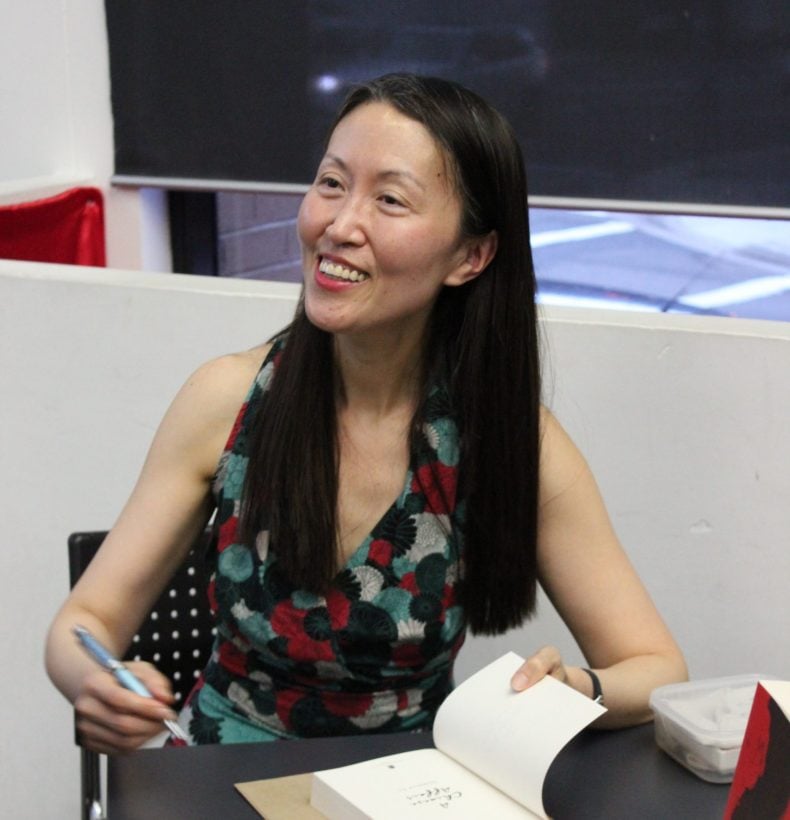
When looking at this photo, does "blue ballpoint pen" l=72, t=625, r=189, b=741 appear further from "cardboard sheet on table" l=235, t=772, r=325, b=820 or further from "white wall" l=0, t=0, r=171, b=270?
"white wall" l=0, t=0, r=171, b=270

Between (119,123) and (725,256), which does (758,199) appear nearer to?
(725,256)

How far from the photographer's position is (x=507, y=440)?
1580 millimetres

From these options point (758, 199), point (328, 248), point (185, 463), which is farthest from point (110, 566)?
point (758, 199)

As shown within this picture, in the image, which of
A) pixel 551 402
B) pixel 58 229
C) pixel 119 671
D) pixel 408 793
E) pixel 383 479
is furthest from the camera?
pixel 58 229

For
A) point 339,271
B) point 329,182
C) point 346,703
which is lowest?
point 346,703

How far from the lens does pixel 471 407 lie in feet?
5.25

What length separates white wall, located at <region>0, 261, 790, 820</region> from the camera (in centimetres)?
203

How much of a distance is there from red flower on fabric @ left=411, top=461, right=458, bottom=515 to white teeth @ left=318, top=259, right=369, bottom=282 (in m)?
0.25

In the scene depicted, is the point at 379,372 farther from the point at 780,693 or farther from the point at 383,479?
the point at 780,693

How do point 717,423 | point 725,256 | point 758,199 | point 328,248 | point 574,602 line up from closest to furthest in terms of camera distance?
1. point 328,248
2. point 574,602
3. point 717,423
4. point 758,199
5. point 725,256

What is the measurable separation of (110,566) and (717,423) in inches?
39.4

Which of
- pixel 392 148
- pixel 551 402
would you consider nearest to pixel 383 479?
pixel 392 148

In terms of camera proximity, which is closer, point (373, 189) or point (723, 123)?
point (373, 189)

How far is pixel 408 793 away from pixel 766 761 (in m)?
0.36
